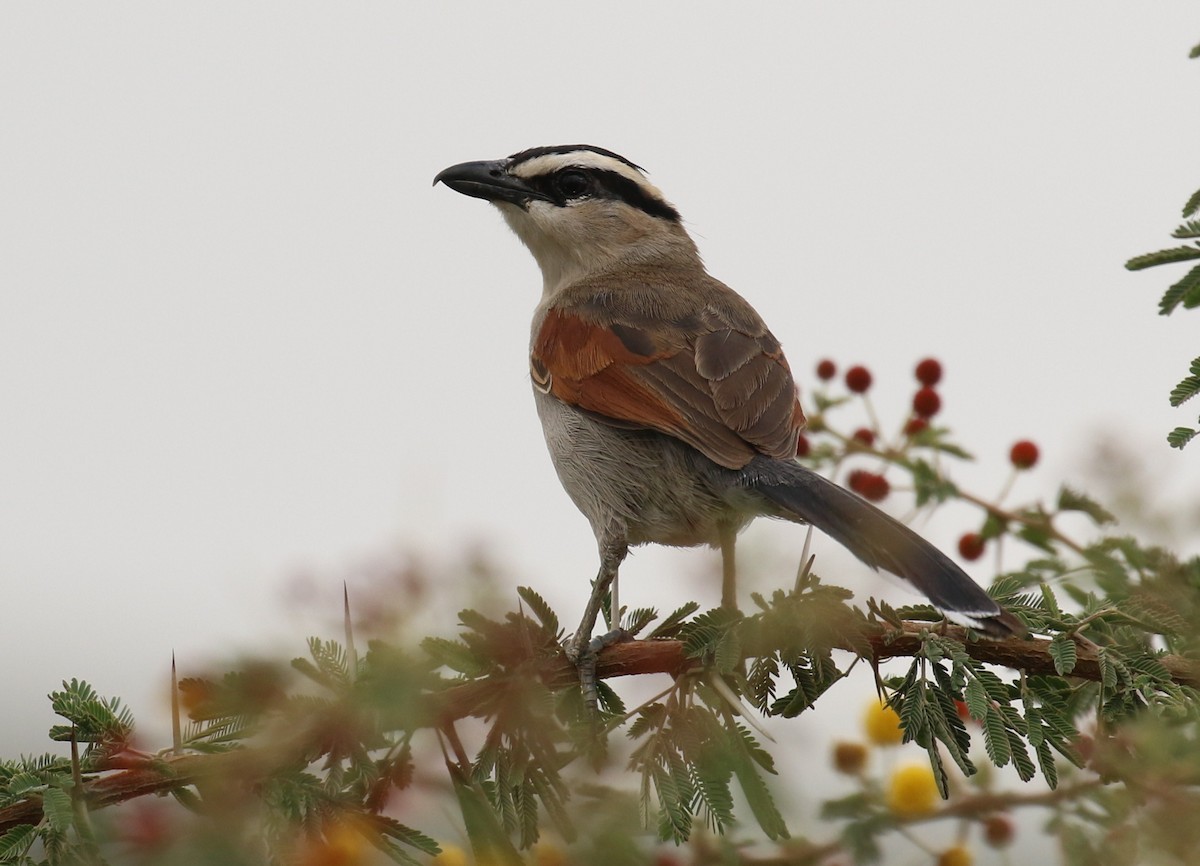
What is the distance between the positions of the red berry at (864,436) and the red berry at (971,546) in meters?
0.43

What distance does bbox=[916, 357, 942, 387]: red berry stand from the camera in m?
4.52

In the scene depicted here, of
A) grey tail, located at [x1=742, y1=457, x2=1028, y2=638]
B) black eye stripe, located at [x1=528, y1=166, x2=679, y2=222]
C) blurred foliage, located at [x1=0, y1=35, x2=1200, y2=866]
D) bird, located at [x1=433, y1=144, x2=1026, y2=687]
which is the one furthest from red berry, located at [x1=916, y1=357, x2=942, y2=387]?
black eye stripe, located at [x1=528, y1=166, x2=679, y2=222]

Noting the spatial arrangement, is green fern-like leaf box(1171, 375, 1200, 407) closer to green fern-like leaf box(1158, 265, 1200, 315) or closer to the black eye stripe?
green fern-like leaf box(1158, 265, 1200, 315)

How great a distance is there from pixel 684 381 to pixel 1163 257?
185 cm

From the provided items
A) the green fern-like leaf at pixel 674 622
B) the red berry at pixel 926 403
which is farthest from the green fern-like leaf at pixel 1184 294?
the red berry at pixel 926 403

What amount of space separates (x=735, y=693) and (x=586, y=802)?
0.55 metres

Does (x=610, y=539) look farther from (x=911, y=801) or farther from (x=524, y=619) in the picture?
(x=524, y=619)

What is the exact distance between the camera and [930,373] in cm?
453

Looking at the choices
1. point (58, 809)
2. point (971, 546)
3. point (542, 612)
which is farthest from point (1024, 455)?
point (58, 809)

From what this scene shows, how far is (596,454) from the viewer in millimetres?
4230

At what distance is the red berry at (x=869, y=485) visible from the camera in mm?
4004

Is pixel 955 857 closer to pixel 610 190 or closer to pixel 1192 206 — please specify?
pixel 1192 206

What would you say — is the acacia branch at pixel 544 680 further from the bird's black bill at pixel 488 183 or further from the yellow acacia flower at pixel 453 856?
the bird's black bill at pixel 488 183

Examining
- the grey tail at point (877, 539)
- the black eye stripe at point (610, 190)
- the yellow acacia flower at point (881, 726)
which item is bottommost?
the yellow acacia flower at point (881, 726)
